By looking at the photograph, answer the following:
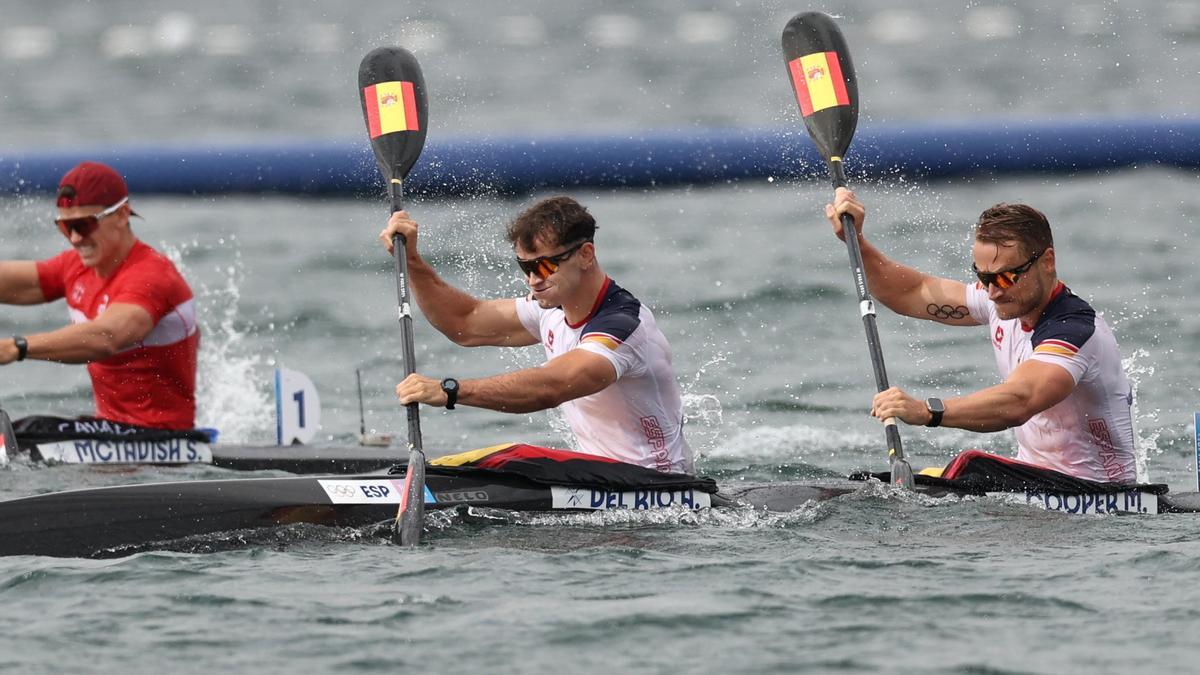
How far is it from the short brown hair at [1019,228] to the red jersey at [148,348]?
4004 millimetres

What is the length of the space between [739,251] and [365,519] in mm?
9196

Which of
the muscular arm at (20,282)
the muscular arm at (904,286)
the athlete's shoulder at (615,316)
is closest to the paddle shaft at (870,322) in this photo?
the muscular arm at (904,286)

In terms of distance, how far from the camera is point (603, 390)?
22.5 ft

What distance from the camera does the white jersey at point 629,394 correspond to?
6.73 metres

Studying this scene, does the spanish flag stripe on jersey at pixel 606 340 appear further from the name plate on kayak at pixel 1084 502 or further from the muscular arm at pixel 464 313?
the name plate on kayak at pixel 1084 502

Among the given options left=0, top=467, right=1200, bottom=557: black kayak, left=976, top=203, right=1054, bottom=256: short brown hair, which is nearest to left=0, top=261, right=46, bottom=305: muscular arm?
left=0, top=467, right=1200, bottom=557: black kayak

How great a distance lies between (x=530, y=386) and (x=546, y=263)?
476mm

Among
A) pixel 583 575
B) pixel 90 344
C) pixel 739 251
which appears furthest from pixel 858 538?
pixel 739 251

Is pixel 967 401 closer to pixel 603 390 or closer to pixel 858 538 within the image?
pixel 858 538


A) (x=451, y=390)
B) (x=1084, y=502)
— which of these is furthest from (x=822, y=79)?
(x=451, y=390)

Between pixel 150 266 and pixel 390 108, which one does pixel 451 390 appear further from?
pixel 150 266

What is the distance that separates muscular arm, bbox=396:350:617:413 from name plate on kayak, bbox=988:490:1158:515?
1.59 meters

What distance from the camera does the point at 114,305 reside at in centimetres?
848

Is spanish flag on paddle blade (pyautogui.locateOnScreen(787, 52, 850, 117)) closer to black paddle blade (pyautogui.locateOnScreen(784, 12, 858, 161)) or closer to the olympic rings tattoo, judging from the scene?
black paddle blade (pyautogui.locateOnScreen(784, 12, 858, 161))
